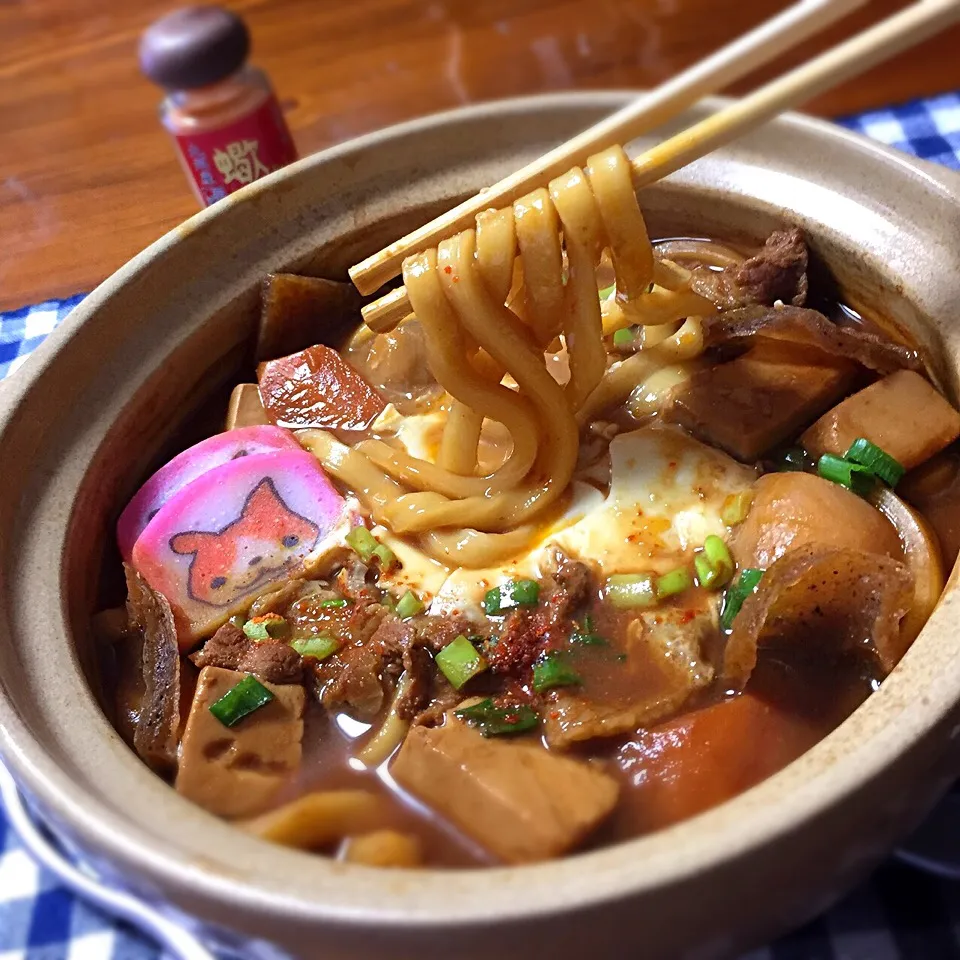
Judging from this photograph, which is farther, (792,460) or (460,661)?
(792,460)

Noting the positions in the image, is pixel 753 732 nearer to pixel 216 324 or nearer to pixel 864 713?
pixel 864 713

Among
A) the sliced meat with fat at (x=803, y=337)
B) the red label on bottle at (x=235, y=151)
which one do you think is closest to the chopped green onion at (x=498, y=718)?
the sliced meat with fat at (x=803, y=337)

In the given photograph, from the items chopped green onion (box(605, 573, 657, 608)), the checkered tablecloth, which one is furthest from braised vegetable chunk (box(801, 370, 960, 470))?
the checkered tablecloth

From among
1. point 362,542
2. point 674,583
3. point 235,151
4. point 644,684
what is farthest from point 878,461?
point 235,151

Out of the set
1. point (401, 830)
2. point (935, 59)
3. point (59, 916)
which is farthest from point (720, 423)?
point (935, 59)

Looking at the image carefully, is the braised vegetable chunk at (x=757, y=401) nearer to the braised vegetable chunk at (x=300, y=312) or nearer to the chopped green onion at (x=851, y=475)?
the chopped green onion at (x=851, y=475)

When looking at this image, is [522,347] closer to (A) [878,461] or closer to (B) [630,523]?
(B) [630,523]
